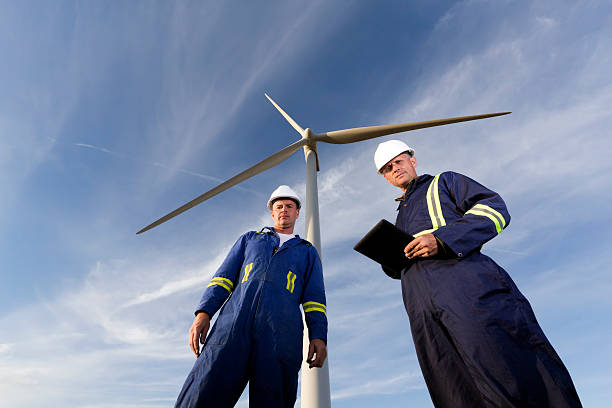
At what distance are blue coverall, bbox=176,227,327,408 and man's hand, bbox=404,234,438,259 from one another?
164 cm

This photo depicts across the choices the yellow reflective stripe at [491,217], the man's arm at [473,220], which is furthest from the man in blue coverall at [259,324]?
the yellow reflective stripe at [491,217]

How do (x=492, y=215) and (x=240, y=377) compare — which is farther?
(x=240, y=377)

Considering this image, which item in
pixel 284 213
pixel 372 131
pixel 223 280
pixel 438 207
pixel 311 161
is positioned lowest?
pixel 223 280

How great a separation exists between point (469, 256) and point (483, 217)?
381mm

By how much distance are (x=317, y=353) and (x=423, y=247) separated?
6.49ft

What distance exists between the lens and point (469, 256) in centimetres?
315

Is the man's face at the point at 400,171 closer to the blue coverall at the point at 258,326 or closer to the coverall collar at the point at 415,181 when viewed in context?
the coverall collar at the point at 415,181

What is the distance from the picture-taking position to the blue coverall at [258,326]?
358 cm

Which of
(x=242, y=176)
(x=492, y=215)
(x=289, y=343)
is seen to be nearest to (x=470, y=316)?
(x=492, y=215)

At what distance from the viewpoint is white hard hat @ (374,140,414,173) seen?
4.50 meters

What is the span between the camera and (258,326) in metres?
3.85

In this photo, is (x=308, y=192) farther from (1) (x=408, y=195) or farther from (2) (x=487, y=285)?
(2) (x=487, y=285)

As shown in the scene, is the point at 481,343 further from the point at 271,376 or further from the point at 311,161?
the point at 311,161

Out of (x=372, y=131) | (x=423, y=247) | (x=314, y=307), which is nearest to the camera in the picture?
(x=423, y=247)
